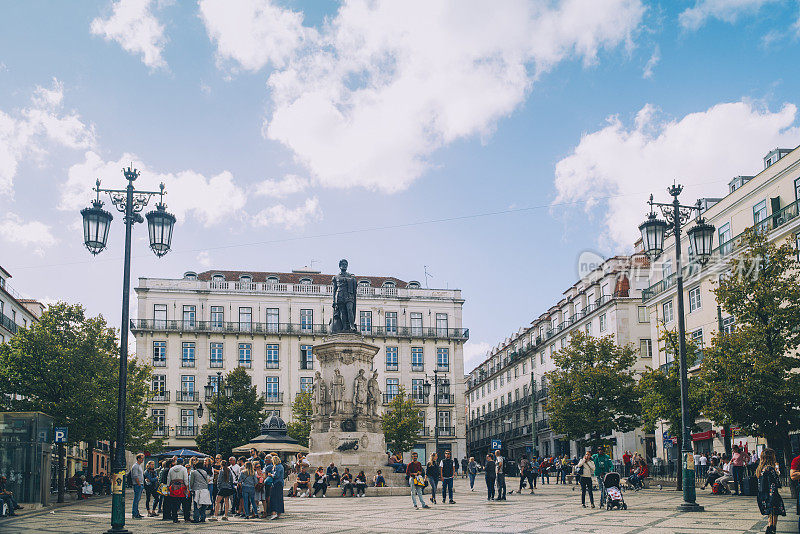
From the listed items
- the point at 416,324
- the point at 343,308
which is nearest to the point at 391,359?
the point at 416,324

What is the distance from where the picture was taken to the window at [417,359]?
72062mm

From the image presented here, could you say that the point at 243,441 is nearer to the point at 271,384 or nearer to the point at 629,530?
the point at 271,384

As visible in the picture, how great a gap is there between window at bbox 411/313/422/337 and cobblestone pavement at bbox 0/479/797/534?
49203 mm

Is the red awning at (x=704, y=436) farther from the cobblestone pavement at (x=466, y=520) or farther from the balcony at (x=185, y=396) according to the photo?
the balcony at (x=185, y=396)

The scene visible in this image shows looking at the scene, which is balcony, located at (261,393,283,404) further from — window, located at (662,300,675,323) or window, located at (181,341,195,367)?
window, located at (662,300,675,323)

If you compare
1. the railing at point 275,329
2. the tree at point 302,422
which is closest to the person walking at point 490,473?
the tree at point 302,422

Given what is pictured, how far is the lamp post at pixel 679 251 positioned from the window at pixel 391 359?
52.8m

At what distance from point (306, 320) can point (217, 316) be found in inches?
311

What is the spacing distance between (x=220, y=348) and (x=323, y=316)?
31.3 feet

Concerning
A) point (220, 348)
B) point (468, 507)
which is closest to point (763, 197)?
point (468, 507)

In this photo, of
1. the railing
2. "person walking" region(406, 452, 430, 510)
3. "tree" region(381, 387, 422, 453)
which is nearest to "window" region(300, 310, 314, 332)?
the railing

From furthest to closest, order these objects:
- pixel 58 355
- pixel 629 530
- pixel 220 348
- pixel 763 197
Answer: pixel 220 348
pixel 763 197
pixel 58 355
pixel 629 530

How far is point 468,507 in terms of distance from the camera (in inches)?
872

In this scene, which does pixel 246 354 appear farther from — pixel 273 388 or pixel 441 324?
pixel 441 324
